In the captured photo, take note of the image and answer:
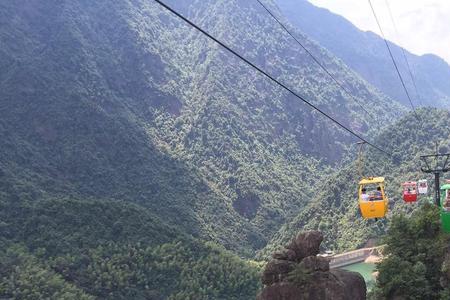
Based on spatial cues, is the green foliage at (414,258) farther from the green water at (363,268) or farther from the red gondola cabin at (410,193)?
the green water at (363,268)

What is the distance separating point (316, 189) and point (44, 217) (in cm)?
10638

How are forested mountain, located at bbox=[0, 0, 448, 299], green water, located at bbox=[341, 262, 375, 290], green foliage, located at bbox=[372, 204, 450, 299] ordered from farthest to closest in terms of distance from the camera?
forested mountain, located at bbox=[0, 0, 448, 299] → green water, located at bbox=[341, 262, 375, 290] → green foliage, located at bbox=[372, 204, 450, 299]

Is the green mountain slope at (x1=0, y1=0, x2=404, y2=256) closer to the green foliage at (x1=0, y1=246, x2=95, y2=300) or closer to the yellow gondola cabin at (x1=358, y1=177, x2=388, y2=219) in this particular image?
the green foliage at (x1=0, y1=246, x2=95, y2=300)

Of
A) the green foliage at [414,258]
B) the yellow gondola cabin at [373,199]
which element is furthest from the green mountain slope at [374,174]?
the green foliage at [414,258]

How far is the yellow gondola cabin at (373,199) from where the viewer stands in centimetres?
3095

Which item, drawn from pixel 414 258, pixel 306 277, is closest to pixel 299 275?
pixel 306 277

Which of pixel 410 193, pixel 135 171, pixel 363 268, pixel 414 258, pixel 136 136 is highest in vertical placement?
pixel 136 136

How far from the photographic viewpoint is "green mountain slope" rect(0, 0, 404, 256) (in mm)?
131125

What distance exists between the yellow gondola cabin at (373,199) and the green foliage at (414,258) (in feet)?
4.98

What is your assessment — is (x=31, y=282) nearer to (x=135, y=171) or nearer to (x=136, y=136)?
(x=135, y=171)

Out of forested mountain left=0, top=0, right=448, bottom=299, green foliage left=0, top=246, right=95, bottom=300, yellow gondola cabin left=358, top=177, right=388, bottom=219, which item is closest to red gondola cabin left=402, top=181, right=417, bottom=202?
yellow gondola cabin left=358, top=177, right=388, bottom=219

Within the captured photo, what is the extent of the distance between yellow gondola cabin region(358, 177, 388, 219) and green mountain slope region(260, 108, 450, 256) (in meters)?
69.9

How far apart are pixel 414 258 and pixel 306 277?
6.44m

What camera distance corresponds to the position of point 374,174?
383 ft
